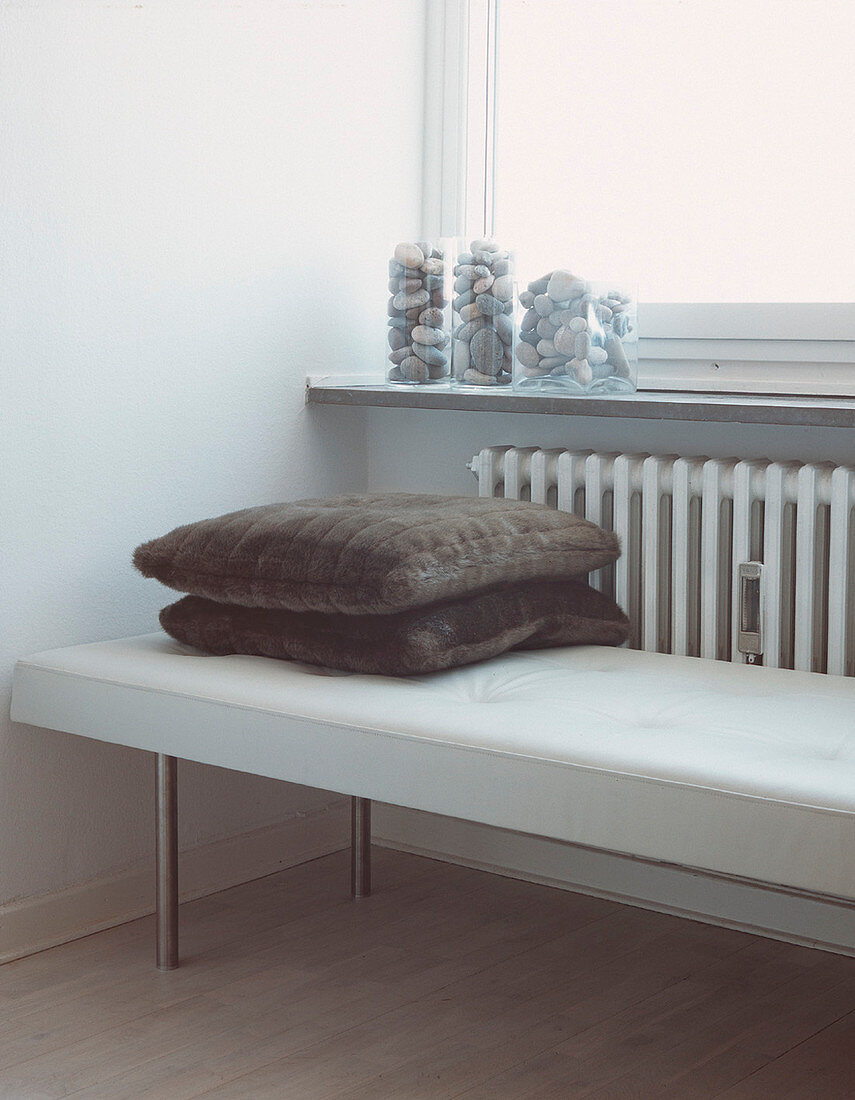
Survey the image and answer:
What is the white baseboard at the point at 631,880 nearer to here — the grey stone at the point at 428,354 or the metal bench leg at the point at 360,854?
the metal bench leg at the point at 360,854

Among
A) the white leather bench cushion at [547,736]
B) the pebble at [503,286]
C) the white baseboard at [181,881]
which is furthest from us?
the pebble at [503,286]

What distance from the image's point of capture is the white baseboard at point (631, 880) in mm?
1829

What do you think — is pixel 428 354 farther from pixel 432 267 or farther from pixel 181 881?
pixel 181 881

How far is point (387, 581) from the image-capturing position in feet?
4.95

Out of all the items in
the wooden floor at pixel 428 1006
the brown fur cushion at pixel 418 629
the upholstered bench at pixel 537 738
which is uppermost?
the brown fur cushion at pixel 418 629

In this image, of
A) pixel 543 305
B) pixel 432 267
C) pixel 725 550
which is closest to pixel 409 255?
pixel 432 267

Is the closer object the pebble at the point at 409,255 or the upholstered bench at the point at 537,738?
the upholstered bench at the point at 537,738

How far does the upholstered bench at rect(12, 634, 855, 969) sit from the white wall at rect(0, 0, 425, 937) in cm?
19

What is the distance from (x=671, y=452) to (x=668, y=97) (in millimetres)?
542

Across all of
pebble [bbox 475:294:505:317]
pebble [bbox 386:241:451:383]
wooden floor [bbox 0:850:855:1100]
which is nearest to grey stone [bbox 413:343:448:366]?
pebble [bbox 386:241:451:383]

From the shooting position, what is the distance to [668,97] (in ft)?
6.59

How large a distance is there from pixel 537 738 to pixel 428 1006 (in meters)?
0.53

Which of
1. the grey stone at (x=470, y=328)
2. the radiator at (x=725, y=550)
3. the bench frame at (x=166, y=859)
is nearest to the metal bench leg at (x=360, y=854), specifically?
the bench frame at (x=166, y=859)

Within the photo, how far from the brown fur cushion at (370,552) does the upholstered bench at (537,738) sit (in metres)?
0.10
